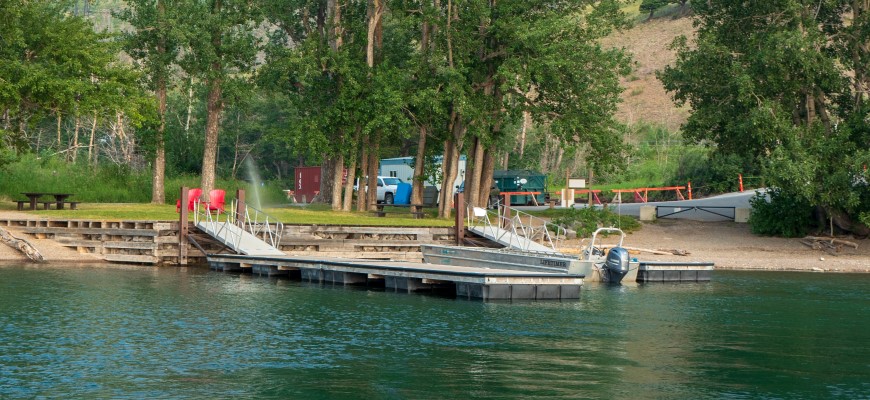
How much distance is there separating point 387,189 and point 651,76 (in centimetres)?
6754

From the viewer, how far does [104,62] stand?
48.6m

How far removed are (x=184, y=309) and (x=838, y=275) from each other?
24592mm

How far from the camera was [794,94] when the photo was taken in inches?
1790

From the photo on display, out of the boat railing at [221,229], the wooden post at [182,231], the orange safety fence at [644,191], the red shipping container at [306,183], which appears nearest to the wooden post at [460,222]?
the boat railing at [221,229]

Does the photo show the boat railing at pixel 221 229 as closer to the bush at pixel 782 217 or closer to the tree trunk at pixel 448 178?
the tree trunk at pixel 448 178

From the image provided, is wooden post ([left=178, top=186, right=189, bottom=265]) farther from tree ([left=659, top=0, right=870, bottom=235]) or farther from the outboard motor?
tree ([left=659, top=0, right=870, bottom=235])

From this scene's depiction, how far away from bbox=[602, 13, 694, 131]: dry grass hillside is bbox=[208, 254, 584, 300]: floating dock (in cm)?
7111

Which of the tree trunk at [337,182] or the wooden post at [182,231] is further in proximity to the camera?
the tree trunk at [337,182]

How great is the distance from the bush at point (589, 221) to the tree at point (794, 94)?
5.09 m

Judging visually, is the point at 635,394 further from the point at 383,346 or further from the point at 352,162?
the point at 352,162

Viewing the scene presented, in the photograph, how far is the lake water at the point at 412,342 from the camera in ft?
65.0

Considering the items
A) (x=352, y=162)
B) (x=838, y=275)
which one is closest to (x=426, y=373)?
(x=838, y=275)

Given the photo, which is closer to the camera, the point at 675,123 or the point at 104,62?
the point at 104,62

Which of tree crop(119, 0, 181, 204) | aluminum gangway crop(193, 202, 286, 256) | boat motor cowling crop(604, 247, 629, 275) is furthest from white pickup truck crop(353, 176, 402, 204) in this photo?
boat motor cowling crop(604, 247, 629, 275)
